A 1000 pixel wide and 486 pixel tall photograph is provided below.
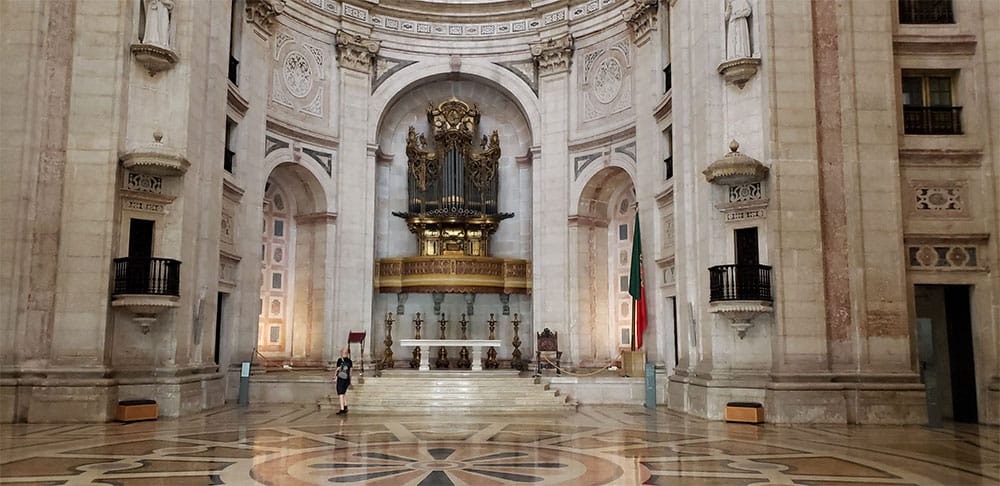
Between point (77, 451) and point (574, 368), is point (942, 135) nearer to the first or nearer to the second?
point (574, 368)

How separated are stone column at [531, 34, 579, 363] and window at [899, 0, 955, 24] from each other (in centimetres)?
1035

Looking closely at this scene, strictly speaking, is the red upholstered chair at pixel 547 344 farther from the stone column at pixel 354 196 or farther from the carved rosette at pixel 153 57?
the carved rosette at pixel 153 57

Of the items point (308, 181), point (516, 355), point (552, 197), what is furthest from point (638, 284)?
point (308, 181)

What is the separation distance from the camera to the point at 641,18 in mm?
21328

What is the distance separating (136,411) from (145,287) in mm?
2293

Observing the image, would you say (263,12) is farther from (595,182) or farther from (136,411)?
(136,411)

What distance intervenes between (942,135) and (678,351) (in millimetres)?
7082

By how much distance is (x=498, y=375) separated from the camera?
1945cm

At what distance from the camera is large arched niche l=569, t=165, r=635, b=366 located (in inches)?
933

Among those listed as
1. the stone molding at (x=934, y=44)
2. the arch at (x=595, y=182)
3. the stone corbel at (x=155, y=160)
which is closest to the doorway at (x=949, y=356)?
the stone molding at (x=934, y=44)

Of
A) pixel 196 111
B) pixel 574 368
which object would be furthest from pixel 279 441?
pixel 574 368

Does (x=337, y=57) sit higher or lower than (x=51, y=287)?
higher

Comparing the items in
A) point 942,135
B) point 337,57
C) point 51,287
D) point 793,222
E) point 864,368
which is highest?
point 337,57

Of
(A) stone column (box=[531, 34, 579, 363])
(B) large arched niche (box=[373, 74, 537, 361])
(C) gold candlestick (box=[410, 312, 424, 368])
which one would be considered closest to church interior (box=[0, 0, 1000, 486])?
(A) stone column (box=[531, 34, 579, 363])
